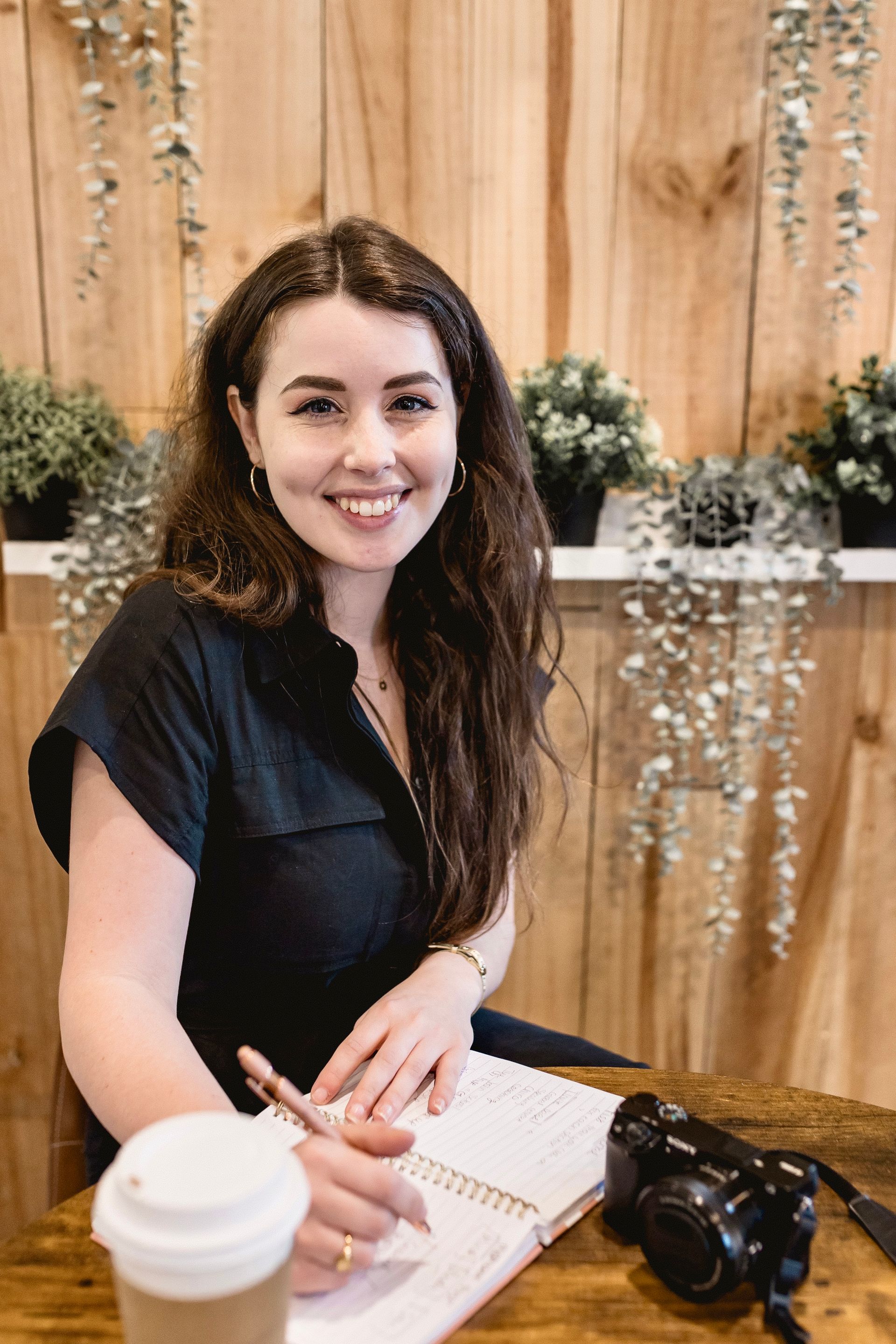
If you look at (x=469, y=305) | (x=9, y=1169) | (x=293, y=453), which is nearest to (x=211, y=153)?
(x=469, y=305)

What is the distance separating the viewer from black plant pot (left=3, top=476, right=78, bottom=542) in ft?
4.96

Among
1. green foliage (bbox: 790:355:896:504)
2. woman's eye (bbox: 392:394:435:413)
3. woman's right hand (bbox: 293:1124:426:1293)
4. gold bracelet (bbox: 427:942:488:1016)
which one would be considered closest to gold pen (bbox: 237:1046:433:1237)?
woman's right hand (bbox: 293:1124:426:1293)

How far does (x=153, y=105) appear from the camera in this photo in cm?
152

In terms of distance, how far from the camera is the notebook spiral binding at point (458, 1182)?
69cm

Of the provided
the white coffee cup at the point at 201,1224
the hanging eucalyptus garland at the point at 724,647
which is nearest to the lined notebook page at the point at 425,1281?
the white coffee cup at the point at 201,1224

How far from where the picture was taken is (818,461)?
5.41ft

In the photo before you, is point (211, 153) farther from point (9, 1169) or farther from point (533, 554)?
point (9, 1169)

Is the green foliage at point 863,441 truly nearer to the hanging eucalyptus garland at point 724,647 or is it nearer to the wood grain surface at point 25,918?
the hanging eucalyptus garland at point 724,647

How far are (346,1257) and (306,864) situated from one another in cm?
48

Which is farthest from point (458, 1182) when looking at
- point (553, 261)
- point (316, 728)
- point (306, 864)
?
Answer: point (553, 261)

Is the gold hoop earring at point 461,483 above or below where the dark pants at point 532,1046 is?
above

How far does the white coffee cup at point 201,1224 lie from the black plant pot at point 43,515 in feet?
4.06

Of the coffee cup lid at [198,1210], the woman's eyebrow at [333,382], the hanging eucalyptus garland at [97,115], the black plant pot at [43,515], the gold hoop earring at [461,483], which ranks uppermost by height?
the hanging eucalyptus garland at [97,115]

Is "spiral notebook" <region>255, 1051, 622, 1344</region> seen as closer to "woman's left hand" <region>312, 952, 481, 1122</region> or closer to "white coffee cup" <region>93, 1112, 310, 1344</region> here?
"woman's left hand" <region>312, 952, 481, 1122</region>
